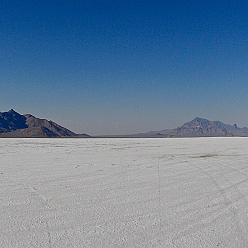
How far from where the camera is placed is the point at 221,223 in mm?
6195

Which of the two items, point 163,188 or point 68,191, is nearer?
point 68,191

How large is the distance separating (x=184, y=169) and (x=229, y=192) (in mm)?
5078

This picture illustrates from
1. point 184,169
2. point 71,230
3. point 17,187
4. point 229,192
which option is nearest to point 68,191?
point 17,187

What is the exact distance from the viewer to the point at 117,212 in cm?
693

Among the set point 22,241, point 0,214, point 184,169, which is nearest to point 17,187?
point 0,214

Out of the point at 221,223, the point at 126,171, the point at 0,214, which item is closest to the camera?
the point at 221,223

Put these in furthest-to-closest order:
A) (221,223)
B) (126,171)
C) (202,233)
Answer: (126,171) → (221,223) → (202,233)

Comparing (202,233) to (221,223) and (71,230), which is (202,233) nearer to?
(221,223)

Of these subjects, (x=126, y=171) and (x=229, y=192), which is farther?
(x=126, y=171)

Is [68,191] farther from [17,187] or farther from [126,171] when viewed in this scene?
[126,171]

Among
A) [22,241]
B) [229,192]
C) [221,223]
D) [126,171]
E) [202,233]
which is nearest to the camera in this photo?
[22,241]

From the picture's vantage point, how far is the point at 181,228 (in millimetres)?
5918

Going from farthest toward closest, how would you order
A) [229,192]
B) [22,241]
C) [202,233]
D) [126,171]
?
1. [126,171]
2. [229,192]
3. [202,233]
4. [22,241]

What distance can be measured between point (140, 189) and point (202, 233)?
12.8 ft
